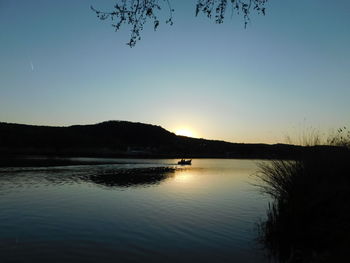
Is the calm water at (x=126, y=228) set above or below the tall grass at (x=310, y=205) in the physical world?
below

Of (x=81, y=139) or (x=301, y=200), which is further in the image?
(x=81, y=139)

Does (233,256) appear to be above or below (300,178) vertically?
below

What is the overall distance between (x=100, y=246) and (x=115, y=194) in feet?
55.9

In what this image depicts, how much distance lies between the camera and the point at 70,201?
2516 centimetres

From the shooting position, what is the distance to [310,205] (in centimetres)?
1284

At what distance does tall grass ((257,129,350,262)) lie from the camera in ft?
38.4

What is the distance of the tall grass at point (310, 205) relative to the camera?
461 inches

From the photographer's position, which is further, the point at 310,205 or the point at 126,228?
the point at 126,228

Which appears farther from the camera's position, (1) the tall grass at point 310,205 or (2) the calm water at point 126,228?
(2) the calm water at point 126,228

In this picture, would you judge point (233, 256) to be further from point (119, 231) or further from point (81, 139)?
point (81, 139)

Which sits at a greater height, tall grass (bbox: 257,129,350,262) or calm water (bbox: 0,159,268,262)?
tall grass (bbox: 257,129,350,262)

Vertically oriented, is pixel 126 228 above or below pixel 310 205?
below

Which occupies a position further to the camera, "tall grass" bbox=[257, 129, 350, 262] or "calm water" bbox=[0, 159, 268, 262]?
"calm water" bbox=[0, 159, 268, 262]

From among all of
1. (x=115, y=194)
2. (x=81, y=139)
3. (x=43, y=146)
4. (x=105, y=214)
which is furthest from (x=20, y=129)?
(x=105, y=214)
